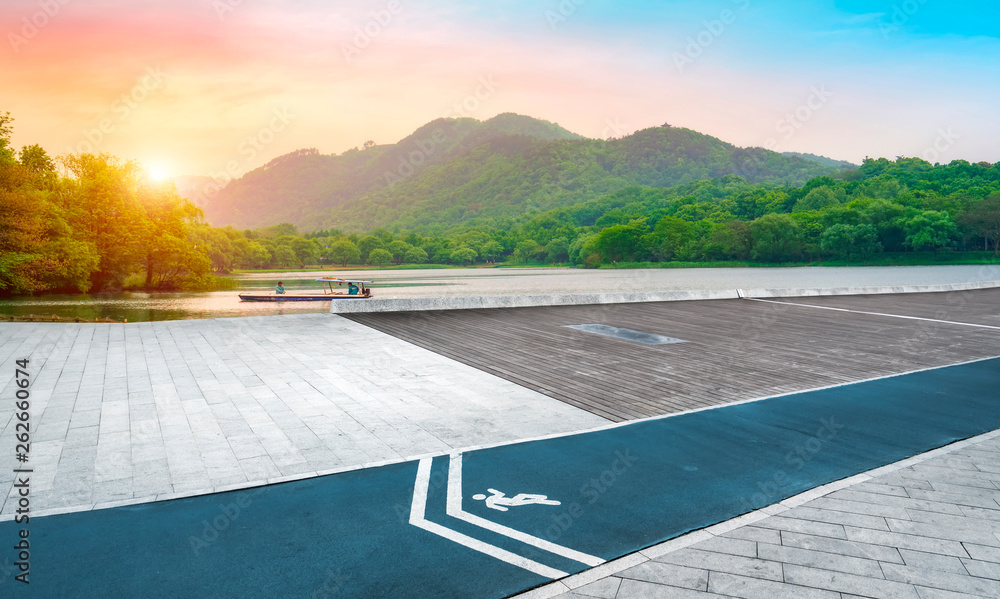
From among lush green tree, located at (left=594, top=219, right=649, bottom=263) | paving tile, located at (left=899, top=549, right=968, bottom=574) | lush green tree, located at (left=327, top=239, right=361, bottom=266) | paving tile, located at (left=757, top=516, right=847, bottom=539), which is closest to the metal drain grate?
paving tile, located at (left=757, top=516, right=847, bottom=539)

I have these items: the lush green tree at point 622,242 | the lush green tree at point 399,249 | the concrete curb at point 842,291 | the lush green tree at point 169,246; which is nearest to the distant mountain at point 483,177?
the lush green tree at point 399,249

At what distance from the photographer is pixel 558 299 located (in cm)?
1608

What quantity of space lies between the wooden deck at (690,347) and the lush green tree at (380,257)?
110732mm

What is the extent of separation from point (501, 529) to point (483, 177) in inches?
6865

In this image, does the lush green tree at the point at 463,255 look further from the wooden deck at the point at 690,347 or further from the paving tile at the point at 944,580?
the paving tile at the point at 944,580

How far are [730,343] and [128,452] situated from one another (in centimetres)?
937

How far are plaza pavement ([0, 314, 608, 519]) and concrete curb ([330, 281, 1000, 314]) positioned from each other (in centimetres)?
433

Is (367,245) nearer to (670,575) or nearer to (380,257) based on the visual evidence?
(380,257)

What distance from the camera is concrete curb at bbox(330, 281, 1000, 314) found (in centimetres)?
1429

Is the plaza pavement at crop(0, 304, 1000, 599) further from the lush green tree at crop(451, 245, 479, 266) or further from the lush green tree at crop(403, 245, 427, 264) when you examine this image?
the lush green tree at crop(403, 245, 427, 264)

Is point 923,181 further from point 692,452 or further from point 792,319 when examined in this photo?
point 692,452

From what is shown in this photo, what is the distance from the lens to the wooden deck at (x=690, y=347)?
7.07 m

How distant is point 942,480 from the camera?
4219 millimetres

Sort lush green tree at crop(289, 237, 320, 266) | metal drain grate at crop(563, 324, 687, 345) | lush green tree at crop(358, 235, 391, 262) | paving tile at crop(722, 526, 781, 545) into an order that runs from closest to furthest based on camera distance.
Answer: paving tile at crop(722, 526, 781, 545) < metal drain grate at crop(563, 324, 687, 345) < lush green tree at crop(289, 237, 320, 266) < lush green tree at crop(358, 235, 391, 262)
